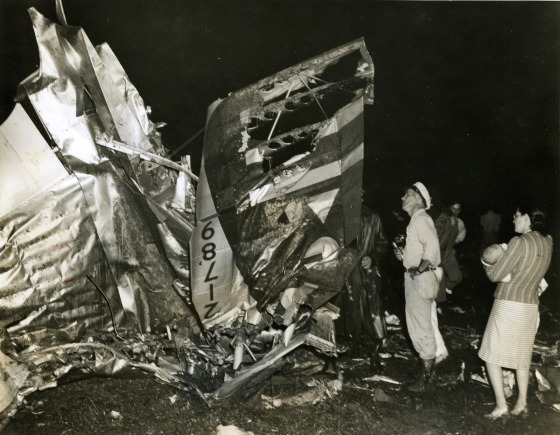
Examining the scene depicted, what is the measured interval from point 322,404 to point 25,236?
282cm

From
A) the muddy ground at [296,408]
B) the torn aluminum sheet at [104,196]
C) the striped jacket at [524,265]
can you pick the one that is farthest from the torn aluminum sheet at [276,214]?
the striped jacket at [524,265]

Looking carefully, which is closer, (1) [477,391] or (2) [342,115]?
(2) [342,115]

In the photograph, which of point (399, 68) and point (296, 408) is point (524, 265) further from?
point (399, 68)

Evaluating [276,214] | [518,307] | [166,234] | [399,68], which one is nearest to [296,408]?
[276,214]

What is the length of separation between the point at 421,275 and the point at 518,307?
0.80 m

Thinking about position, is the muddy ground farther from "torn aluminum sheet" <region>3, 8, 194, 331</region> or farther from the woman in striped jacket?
"torn aluminum sheet" <region>3, 8, 194, 331</region>

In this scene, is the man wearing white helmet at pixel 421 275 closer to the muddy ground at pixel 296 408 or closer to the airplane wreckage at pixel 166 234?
the muddy ground at pixel 296 408

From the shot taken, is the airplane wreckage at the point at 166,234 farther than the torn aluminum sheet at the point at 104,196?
No

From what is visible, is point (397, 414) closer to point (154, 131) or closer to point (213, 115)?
point (213, 115)

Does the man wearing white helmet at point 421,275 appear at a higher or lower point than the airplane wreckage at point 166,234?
lower

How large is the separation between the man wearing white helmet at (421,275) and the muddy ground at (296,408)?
0.32m

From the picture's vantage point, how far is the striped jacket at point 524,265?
3.35 metres

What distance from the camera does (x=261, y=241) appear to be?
132 inches

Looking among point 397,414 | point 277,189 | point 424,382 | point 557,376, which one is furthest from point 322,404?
point 557,376
